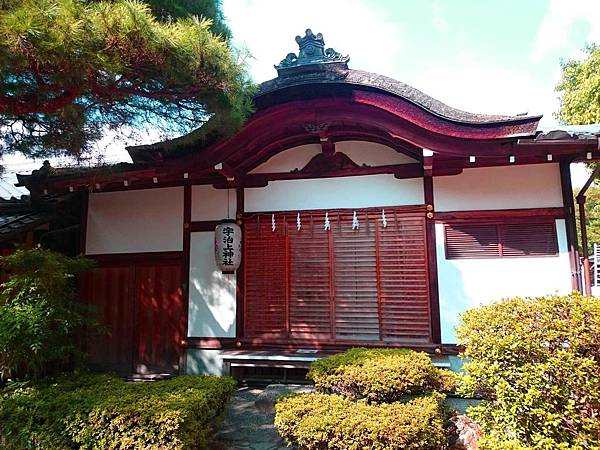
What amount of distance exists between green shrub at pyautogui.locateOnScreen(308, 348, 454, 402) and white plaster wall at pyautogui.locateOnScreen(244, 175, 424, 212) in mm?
2743

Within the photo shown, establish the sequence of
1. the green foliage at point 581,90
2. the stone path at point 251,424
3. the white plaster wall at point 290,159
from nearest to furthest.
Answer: the stone path at point 251,424
the white plaster wall at point 290,159
the green foliage at point 581,90

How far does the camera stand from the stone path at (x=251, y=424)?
429cm

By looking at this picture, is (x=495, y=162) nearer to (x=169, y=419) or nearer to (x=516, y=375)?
(x=516, y=375)

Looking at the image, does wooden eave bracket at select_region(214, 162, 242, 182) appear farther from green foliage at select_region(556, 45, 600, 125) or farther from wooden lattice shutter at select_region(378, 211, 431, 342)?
green foliage at select_region(556, 45, 600, 125)

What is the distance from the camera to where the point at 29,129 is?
189 inches

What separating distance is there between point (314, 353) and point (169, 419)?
9.64 feet

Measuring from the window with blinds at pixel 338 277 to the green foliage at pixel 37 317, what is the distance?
102 inches

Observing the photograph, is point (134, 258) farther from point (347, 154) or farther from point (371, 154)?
point (371, 154)

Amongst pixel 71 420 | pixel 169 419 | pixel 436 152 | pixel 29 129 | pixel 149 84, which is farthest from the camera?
pixel 436 152

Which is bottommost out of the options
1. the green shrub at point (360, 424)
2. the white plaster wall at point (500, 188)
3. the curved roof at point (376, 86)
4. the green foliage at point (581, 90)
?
the green shrub at point (360, 424)

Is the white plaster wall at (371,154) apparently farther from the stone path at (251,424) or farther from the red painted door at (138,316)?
the stone path at (251,424)

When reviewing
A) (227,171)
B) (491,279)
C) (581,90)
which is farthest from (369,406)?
(581,90)

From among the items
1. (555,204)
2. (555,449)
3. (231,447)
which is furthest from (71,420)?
(555,204)

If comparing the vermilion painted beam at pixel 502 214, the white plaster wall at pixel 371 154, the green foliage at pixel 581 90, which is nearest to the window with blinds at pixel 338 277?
the vermilion painted beam at pixel 502 214
